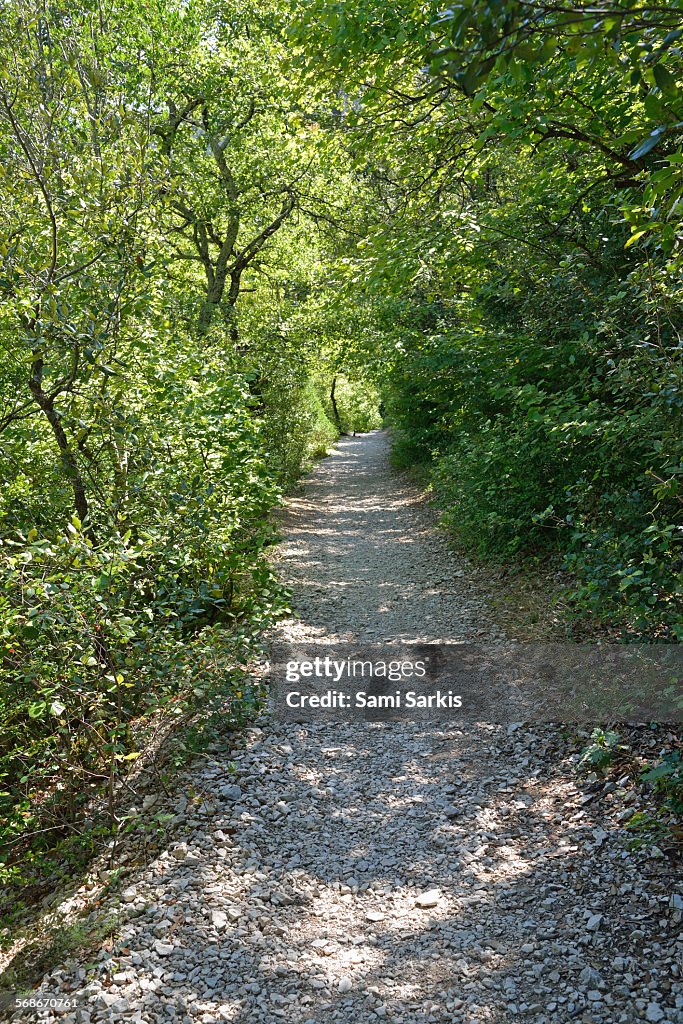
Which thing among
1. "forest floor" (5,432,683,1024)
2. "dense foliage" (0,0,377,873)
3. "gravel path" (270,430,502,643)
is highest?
"dense foliage" (0,0,377,873)

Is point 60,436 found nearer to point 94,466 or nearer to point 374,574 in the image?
point 94,466

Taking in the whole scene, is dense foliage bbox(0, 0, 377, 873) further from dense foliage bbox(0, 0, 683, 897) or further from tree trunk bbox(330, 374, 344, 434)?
tree trunk bbox(330, 374, 344, 434)

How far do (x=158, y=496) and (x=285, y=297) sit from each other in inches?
507

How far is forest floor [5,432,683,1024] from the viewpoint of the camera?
3.01 metres

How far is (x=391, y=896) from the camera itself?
3.75 meters

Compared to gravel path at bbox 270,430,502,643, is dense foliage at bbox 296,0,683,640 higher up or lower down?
higher up

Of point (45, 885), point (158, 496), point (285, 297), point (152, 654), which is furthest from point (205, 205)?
point (45, 885)

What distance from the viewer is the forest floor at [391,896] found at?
9.87 feet

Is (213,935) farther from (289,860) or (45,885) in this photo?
(45,885)

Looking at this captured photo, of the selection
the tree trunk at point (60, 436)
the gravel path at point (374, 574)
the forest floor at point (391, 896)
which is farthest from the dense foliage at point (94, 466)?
the gravel path at point (374, 574)

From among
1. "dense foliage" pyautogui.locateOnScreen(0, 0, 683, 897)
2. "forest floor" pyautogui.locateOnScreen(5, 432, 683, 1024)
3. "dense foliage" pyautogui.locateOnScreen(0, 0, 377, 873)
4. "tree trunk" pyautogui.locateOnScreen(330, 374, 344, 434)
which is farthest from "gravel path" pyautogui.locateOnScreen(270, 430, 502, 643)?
"tree trunk" pyautogui.locateOnScreen(330, 374, 344, 434)

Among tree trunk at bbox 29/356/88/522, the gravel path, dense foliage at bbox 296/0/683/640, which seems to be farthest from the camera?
the gravel path

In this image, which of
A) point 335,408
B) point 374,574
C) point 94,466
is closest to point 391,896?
point 94,466

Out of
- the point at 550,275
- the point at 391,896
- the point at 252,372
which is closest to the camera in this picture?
the point at 391,896
